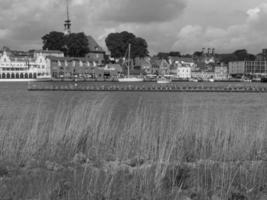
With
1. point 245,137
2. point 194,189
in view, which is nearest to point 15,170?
point 194,189

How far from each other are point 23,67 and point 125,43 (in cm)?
4813

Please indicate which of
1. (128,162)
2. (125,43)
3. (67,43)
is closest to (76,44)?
(67,43)

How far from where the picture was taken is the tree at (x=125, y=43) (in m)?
193

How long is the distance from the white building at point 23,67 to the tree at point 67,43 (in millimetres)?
9194

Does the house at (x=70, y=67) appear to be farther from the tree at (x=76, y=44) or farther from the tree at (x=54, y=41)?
the tree at (x=54, y=41)

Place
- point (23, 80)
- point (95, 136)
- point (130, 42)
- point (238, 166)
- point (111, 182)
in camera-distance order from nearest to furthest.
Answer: point (111, 182) < point (238, 166) < point (95, 136) < point (23, 80) < point (130, 42)

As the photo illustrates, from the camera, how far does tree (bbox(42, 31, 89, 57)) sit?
7244 inches

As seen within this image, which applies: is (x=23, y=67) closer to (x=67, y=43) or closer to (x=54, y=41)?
(x=54, y=41)

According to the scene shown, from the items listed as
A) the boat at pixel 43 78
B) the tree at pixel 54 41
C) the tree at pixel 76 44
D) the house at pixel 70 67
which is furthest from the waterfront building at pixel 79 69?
the tree at pixel 54 41

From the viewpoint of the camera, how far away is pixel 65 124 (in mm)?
13281

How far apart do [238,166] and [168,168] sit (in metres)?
1.75

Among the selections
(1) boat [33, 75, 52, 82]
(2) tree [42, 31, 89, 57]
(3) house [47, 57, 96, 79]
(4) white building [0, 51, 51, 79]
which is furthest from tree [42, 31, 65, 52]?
(1) boat [33, 75, 52, 82]

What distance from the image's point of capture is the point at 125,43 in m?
193

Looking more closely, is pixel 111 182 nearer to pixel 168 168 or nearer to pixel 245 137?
pixel 168 168
